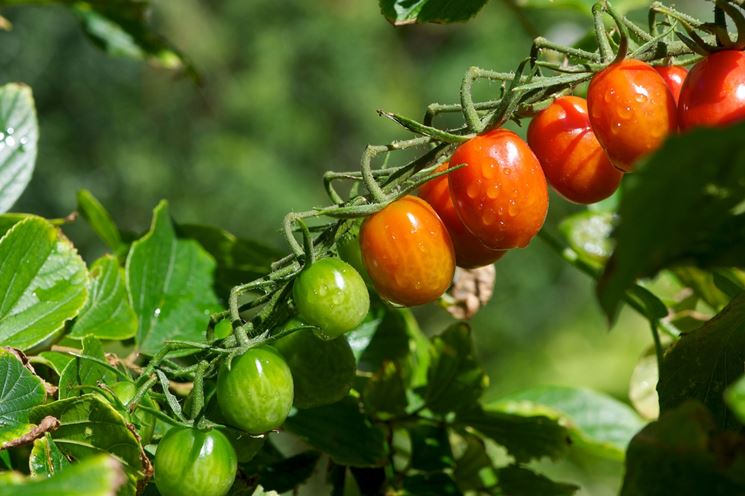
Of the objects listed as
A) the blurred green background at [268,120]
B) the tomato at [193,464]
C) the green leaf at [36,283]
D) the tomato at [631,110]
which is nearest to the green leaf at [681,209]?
the tomato at [631,110]

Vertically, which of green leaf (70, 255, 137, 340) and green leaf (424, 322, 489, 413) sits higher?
green leaf (70, 255, 137, 340)

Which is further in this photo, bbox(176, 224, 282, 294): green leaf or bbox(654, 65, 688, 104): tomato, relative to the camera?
bbox(176, 224, 282, 294): green leaf

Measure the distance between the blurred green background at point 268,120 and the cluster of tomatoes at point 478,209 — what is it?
359cm

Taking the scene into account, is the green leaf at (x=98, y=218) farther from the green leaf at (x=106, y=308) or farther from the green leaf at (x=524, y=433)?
the green leaf at (x=524, y=433)

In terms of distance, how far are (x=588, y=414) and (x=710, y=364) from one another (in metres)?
0.44

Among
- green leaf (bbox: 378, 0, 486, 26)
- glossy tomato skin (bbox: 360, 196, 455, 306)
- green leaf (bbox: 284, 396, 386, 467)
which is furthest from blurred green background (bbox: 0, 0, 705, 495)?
glossy tomato skin (bbox: 360, 196, 455, 306)

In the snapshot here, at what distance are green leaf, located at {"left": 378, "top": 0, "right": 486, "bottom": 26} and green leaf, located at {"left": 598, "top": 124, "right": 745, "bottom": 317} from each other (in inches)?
16.2

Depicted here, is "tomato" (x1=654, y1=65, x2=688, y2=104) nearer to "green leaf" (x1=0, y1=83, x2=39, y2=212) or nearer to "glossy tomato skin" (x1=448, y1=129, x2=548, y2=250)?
"glossy tomato skin" (x1=448, y1=129, x2=548, y2=250)

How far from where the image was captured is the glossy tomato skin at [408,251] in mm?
579

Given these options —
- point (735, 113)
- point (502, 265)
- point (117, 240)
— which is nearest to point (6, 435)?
point (117, 240)

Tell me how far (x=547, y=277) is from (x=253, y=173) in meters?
2.20

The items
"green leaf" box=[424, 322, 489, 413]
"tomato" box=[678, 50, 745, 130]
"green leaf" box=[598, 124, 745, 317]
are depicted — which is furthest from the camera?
"green leaf" box=[424, 322, 489, 413]

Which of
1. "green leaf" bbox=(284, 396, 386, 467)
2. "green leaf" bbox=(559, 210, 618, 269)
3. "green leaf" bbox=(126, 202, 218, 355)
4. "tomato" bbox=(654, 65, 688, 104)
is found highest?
"tomato" bbox=(654, 65, 688, 104)

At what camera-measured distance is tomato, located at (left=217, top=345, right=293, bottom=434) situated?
54 centimetres
